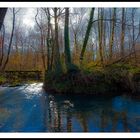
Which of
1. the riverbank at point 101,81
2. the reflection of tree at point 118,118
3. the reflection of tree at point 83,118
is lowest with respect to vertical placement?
the reflection of tree at point 118,118

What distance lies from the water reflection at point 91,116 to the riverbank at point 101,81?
2252 millimetres

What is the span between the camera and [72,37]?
37406 mm

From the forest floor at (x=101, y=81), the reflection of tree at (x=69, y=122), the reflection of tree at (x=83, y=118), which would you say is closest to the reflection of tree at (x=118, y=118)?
the reflection of tree at (x=83, y=118)

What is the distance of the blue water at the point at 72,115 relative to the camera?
8094 millimetres

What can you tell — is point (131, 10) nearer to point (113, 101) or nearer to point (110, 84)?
point (110, 84)

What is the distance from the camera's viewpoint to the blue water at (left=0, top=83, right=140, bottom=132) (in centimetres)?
809

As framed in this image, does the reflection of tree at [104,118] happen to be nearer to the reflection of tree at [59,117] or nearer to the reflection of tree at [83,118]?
the reflection of tree at [83,118]

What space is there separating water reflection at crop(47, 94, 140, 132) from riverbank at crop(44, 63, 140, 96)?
2252 millimetres

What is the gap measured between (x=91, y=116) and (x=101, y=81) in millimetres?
6509

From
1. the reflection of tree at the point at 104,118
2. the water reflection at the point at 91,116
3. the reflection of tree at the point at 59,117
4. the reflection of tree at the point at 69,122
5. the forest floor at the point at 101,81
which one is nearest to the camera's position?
the reflection of tree at the point at 69,122

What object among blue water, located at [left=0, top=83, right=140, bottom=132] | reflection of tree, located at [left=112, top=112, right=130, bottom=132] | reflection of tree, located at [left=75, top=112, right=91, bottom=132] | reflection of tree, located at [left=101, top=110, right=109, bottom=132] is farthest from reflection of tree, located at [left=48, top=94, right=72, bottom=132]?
reflection of tree, located at [left=112, top=112, right=130, bottom=132]

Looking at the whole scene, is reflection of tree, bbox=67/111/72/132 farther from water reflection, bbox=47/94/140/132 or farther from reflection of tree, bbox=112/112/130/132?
reflection of tree, bbox=112/112/130/132

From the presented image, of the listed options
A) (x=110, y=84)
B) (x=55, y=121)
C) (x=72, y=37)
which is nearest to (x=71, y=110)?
(x=55, y=121)

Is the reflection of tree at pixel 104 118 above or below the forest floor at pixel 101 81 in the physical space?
below
